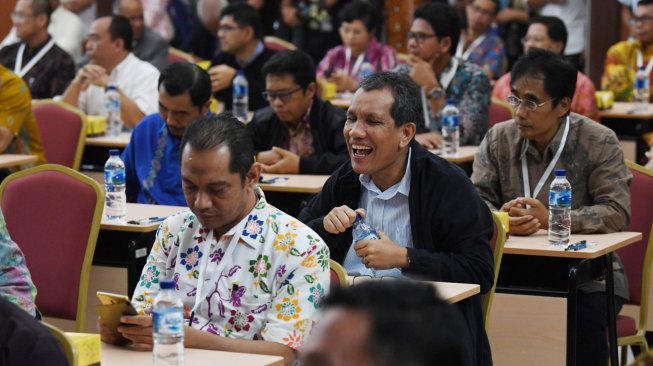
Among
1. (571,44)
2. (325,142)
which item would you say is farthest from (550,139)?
(571,44)

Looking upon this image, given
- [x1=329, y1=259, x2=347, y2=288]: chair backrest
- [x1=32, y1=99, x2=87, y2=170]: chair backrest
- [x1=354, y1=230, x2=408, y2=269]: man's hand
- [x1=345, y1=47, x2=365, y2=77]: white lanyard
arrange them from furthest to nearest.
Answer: [x1=345, y1=47, x2=365, y2=77]: white lanyard → [x1=32, y1=99, x2=87, y2=170]: chair backrest → [x1=354, y1=230, x2=408, y2=269]: man's hand → [x1=329, y1=259, x2=347, y2=288]: chair backrest

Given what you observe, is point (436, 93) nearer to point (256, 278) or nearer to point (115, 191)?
point (115, 191)

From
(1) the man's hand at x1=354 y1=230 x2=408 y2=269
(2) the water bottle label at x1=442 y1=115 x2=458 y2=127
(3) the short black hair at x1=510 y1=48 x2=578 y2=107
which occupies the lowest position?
(2) the water bottle label at x1=442 y1=115 x2=458 y2=127

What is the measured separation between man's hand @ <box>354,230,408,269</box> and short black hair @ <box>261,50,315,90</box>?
2464 mm

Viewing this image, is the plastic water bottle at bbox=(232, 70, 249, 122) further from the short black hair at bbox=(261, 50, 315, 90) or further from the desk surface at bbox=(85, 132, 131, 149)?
the short black hair at bbox=(261, 50, 315, 90)

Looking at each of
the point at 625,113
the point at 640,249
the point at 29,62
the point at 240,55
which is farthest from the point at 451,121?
the point at 29,62

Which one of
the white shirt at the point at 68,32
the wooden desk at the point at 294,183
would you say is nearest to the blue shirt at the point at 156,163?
the wooden desk at the point at 294,183

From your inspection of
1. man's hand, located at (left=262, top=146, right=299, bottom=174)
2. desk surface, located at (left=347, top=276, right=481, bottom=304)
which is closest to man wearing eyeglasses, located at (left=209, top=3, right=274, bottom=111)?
man's hand, located at (left=262, top=146, right=299, bottom=174)

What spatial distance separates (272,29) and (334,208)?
729 cm

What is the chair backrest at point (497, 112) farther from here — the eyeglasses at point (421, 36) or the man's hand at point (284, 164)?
the man's hand at point (284, 164)

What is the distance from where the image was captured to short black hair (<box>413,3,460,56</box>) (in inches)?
287

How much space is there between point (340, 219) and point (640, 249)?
1493 millimetres

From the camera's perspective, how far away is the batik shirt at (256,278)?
9.87 ft

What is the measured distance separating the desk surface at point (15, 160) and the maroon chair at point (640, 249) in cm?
293
